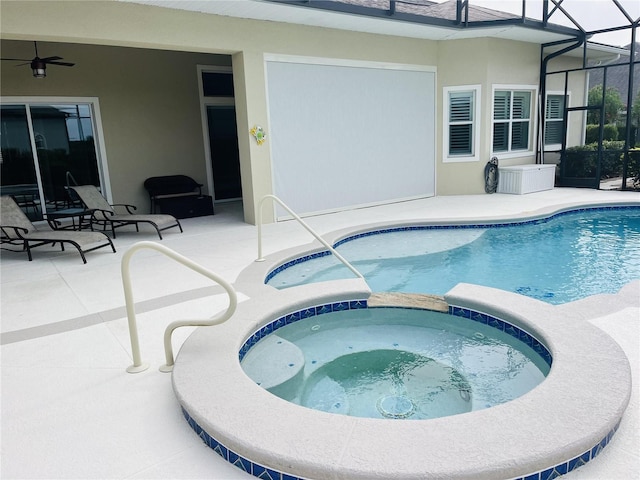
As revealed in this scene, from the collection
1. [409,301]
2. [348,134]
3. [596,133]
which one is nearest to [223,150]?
[348,134]

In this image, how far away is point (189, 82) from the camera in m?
11.2

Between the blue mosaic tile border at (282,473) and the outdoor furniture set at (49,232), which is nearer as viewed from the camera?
the blue mosaic tile border at (282,473)

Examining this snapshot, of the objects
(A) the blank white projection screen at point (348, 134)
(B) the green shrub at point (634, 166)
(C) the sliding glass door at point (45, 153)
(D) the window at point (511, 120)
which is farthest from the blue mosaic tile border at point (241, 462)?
(B) the green shrub at point (634, 166)

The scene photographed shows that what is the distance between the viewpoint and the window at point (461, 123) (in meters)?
11.2

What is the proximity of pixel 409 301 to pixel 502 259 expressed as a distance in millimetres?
2834

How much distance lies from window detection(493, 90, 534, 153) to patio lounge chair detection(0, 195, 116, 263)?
953 cm

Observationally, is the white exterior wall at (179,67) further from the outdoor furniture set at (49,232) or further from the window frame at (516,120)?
the outdoor furniture set at (49,232)

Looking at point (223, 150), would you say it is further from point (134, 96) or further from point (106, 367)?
point (106, 367)

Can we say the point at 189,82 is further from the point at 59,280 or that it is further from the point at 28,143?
the point at 59,280

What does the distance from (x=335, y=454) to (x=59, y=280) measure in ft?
16.1

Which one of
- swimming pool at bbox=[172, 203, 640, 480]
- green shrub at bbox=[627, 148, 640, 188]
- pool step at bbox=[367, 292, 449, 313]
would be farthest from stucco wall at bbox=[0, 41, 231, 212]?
green shrub at bbox=[627, 148, 640, 188]

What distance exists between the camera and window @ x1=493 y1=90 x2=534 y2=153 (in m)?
11.6

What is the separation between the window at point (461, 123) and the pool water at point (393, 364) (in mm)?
7975

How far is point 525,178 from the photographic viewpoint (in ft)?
37.1
